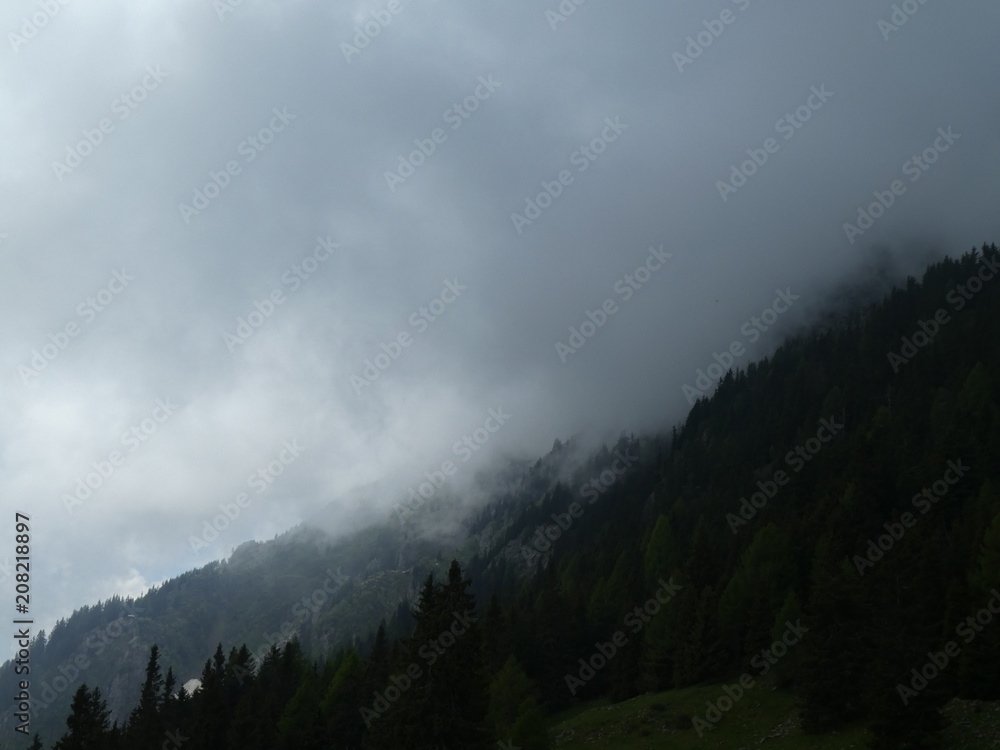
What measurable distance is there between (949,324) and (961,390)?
123 ft

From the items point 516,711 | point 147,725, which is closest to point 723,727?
point 516,711

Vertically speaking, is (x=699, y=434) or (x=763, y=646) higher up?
(x=699, y=434)

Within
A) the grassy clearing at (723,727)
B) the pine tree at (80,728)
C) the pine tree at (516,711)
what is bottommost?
the grassy clearing at (723,727)

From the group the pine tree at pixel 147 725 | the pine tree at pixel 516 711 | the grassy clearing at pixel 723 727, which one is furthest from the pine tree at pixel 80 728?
the grassy clearing at pixel 723 727

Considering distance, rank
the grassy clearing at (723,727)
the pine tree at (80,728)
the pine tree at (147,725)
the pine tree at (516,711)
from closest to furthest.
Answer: the grassy clearing at (723,727) < the pine tree at (516,711) < the pine tree at (80,728) < the pine tree at (147,725)

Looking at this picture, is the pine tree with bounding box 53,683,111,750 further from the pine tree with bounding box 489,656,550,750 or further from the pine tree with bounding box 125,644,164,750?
the pine tree with bounding box 489,656,550,750

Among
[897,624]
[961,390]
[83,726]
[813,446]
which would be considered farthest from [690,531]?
[83,726]

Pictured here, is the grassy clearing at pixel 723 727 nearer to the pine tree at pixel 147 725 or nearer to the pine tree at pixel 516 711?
the pine tree at pixel 516 711

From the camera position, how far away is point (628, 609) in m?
93.6

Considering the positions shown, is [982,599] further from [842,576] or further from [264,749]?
[264,749]

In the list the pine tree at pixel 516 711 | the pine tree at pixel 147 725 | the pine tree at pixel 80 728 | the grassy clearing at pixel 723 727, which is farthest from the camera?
the pine tree at pixel 147 725

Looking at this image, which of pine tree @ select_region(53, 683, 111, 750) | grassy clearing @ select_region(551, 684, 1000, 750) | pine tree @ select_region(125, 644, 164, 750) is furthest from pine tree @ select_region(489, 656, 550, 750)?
pine tree @ select_region(125, 644, 164, 750)

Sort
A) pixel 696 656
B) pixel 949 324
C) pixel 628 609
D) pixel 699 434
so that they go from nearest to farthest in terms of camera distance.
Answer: pixel 696 656, pixel 628 609, pixel 949 324, pixel 699 434

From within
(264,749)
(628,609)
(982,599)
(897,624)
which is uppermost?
(264,749)
